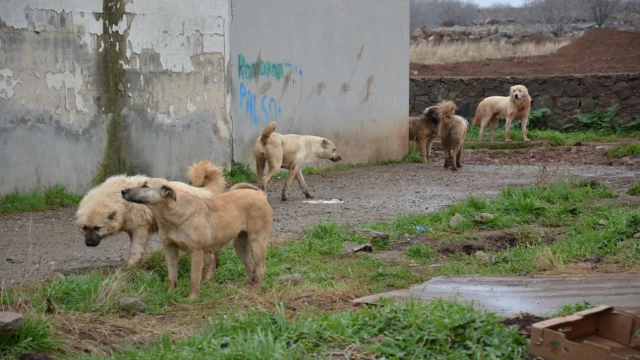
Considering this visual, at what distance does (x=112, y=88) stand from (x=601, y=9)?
39.7 meters

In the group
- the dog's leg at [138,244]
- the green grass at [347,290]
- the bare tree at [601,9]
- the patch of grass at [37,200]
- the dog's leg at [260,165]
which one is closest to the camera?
the green grass at [347,290]

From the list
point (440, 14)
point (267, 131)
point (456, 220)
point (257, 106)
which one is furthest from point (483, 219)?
point (440, 14)

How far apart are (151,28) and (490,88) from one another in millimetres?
13495

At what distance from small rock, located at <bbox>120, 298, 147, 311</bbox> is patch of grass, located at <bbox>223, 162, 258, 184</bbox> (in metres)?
7.04

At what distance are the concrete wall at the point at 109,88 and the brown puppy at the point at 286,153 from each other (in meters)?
1.21

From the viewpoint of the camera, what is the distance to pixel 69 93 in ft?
37.5

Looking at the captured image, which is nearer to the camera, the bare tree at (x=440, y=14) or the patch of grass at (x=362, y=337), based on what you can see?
the patch of grass at (x=362, y=337)

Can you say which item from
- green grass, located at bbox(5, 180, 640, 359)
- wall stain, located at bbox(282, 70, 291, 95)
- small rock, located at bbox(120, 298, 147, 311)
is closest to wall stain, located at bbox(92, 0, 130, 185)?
wall stain, located at bbox(282, 70, 291, 95)

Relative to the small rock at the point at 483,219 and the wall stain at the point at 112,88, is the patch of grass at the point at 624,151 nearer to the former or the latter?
the small rock at the point at 483,219

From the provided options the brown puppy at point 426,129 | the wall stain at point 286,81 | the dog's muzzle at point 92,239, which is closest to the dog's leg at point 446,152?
the brown puppy at point 426,129

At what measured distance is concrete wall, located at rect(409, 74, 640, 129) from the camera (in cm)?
2247

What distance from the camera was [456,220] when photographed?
32.1 ft

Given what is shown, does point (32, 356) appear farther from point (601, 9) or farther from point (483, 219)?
point (601, 9)

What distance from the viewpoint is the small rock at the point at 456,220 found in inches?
382
